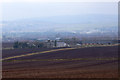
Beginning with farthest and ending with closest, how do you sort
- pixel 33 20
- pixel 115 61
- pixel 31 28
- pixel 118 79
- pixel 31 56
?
pixel 33 20 < pixel 31 28 < pixel 31 56 < pixel 115 61 < pixel 118 79

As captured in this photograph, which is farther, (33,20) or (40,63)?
(33,20)

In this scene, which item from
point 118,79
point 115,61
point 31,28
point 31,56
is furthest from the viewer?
point 31,28

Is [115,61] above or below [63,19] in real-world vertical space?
below

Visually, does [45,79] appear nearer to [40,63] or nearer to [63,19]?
[40,63]

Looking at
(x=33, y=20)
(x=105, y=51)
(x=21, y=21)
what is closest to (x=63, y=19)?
(x=33, y=20)

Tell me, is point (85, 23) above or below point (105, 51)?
above

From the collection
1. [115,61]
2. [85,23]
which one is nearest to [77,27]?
[85,23]

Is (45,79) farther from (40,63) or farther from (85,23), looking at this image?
(85,23)

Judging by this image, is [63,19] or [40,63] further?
[63,19]

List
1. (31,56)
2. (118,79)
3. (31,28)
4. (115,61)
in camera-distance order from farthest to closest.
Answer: (31,28), (31,56), (115,61), (118,79)
